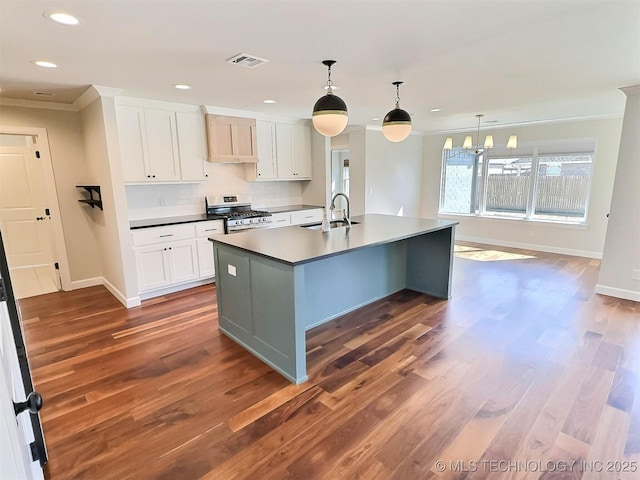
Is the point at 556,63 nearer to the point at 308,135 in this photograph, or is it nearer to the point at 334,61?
the point at 334,61

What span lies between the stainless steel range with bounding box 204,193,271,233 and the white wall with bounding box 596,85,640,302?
4.32 metres

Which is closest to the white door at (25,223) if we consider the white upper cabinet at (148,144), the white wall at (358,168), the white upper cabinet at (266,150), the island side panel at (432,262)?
the white upper cabinet at (148,144)

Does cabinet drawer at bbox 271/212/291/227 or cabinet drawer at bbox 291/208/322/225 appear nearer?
cabinet drawer at bbox 271/212/291/227

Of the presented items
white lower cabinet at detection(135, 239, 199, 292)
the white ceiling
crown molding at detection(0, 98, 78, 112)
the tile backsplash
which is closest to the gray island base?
white lower cabinet at detection(135, 239, 199, 292)

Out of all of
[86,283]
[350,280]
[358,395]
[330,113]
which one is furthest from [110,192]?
[358,395]

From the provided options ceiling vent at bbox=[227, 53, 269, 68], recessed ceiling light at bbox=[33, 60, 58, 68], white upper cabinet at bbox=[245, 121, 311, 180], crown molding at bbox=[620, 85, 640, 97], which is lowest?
white upper cabinet at bbox=[245, 121, 311, 180]

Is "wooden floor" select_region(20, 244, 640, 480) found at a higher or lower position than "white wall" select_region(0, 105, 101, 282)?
lower

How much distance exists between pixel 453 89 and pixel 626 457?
3.33 m

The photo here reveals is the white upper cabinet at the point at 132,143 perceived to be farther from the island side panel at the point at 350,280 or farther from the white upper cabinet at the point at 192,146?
the island side panel at the point at 350,280

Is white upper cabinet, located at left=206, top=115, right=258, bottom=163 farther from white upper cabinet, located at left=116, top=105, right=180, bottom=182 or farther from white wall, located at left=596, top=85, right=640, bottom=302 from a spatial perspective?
white wall, located at left=596, top=85, right=640, bottom=302

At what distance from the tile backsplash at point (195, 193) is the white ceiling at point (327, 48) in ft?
3.98

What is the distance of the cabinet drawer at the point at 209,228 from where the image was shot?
14.6 feet

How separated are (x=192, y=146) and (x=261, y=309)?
110 inches

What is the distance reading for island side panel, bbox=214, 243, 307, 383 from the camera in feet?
8.07
